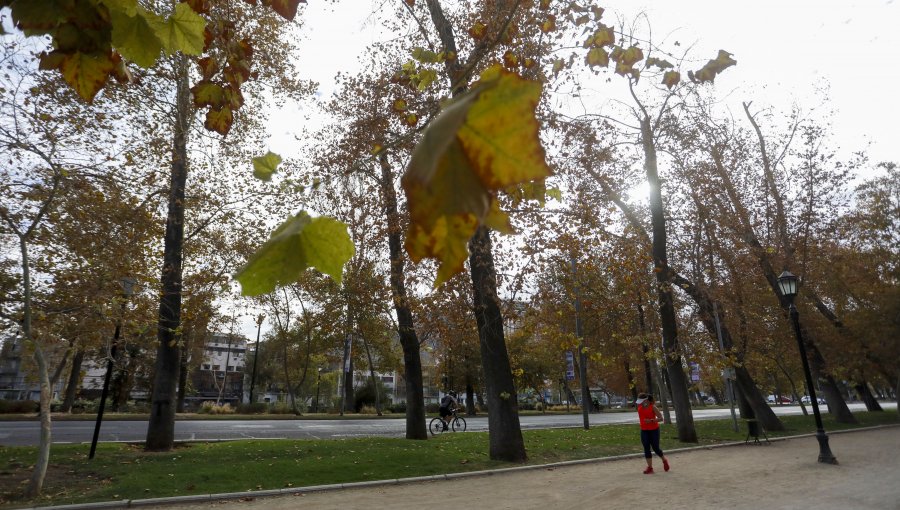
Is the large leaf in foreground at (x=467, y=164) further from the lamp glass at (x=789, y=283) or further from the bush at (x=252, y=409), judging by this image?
the bush at (x=252, y=409)

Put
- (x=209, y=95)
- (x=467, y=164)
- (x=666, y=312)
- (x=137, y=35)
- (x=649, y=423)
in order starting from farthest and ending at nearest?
(x=666, y=312), (x=649, y=423), (x=209, y=95), (x=137, y=35), (x=467, y=164)

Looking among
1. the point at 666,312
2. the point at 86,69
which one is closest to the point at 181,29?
the point at 86,69

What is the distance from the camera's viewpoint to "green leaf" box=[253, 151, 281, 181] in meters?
1.25

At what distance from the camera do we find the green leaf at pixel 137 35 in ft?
5.80

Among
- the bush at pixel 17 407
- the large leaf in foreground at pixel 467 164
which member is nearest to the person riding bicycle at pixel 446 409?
the large leaf in foreground at pixel 467 164

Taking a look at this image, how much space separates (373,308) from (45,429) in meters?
11.6

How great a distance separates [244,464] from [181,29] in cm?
1199

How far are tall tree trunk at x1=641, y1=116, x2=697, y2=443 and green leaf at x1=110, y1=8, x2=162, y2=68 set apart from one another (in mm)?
16181

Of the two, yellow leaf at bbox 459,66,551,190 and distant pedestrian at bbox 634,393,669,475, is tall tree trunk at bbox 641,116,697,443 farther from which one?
yellow leaf at bbox 459,66,551,190

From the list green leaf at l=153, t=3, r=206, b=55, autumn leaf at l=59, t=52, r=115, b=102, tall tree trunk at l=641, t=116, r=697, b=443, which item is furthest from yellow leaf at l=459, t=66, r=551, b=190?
tall tree trunk at l=641, t=116, r=697, b=443

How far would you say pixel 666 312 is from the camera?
17.7m

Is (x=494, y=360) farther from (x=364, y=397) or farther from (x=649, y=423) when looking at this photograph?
(x=364, y=397)

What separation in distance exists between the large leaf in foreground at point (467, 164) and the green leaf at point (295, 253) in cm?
38

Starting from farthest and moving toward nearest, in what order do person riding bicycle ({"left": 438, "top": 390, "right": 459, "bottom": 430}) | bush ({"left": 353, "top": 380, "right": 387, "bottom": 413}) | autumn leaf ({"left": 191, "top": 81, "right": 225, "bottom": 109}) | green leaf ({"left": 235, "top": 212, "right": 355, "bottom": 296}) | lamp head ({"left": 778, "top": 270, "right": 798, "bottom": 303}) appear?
1. bush ({"left": 353, "top": 380, "right": 387, "bottom": 413})
2. person riding bicycle ({"left": 438, "top": 390, "right": 459, "bottom": 430})
3. lamp head ({"left": 778, "top": 270, "right": 798, "bottom": 303})
4. autumn leaf ({"left": 191, "top": 81, "right": 225, "bottom": 109})
5. green leaf ({"left": 235, "top": 212, "right": 355, "bottom": 296})
